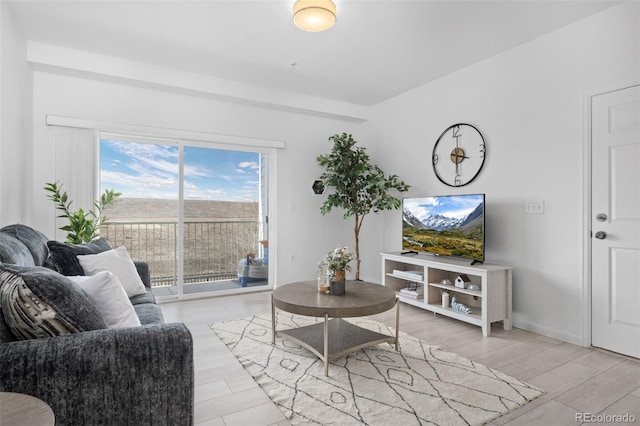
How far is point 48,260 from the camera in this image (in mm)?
2338

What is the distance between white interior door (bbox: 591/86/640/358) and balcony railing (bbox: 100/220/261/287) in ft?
11.9

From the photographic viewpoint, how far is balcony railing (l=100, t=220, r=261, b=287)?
13.3 ft

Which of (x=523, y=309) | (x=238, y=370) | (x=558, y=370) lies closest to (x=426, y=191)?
(x=523, y=309)

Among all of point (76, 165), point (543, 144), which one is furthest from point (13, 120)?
point (543, 144)

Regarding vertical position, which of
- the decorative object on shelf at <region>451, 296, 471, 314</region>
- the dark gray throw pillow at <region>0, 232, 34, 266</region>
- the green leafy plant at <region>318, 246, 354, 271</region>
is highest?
the dark gray throw pillow at <region>0, 232, 34, 266</region>

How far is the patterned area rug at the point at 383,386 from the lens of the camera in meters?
1.82

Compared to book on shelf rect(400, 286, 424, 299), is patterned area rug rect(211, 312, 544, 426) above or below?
below

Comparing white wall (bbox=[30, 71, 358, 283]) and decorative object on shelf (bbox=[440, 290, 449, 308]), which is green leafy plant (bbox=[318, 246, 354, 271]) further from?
white wall (bbox=[30, 71, 358, 283])

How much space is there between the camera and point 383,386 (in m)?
2.10

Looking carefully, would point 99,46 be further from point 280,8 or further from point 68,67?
point 280,8

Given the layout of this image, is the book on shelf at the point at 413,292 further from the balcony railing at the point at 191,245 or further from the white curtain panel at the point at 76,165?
the white curtain panel at the point at 76,165

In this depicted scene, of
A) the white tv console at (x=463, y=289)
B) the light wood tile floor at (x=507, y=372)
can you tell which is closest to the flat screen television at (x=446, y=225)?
the white tv console at (x=463, y=289)

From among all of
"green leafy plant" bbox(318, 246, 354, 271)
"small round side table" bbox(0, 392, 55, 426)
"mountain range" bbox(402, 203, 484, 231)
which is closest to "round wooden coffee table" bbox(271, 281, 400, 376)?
"green leafy plant" bbox(318, 246, 354, 271)

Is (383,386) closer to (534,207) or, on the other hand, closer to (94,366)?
(94,366)
